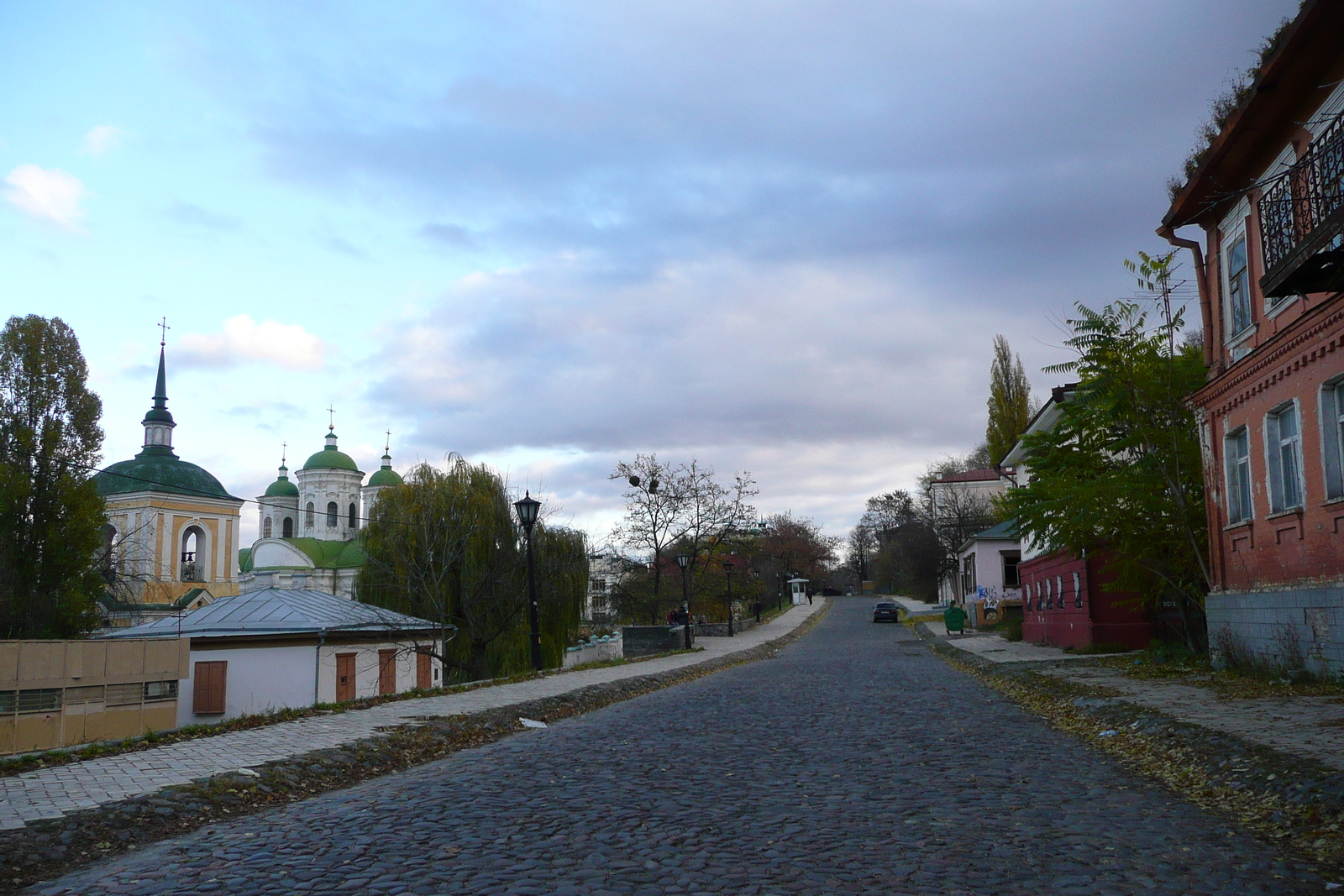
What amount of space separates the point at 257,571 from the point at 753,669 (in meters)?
64.3

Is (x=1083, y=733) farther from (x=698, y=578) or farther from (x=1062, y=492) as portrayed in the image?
(x=698, y=578)

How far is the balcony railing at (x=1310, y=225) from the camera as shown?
33.1 ft

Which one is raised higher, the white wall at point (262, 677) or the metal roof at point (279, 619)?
the metal roof at point (279, 619)

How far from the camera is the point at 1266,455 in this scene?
1530cm

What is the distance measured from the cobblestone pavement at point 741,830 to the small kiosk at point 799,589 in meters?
89.4

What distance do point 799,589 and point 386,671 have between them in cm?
8043

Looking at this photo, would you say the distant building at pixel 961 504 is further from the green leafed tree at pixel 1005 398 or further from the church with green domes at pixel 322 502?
the church with green domes at pixel 322 502

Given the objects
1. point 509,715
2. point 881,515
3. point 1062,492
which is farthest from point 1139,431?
point 881,515

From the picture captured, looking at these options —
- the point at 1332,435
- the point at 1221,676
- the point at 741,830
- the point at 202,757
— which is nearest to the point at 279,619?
the point at 202,757

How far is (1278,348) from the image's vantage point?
14570 mm

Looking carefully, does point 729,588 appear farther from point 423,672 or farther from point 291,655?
point 291,655

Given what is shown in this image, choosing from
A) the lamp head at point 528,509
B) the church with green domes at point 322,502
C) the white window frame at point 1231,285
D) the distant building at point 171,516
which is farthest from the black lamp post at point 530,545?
the church with green domes at point 322,502

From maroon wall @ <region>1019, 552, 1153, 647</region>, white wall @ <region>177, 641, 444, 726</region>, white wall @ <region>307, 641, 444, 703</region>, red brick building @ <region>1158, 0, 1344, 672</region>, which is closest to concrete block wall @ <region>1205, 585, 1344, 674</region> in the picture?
red brick building @ <region>1158, 0, 1344, 672</region>

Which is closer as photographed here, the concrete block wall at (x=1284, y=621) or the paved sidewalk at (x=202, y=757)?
the paved sidewalk at (x=202, y=757)
